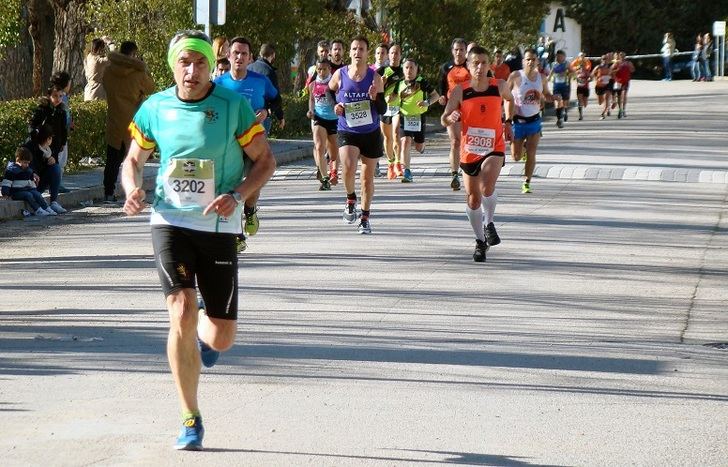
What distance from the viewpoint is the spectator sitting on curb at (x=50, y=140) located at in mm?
17438

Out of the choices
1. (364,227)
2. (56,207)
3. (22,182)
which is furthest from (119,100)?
(364,227)

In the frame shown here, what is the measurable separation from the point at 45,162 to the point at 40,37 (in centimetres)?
1461

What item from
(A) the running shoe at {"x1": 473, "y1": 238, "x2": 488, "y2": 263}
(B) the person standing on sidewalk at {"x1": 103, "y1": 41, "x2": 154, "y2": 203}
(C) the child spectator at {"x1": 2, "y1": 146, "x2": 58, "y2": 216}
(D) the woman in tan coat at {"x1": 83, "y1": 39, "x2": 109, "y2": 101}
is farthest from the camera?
(D) the woman in tan coat at {"x1": 83, "y1": 39, "x2": 109, "y2": 101}

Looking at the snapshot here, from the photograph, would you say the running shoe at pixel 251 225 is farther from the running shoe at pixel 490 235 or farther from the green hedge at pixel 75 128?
the green hedge at pixel 75 128

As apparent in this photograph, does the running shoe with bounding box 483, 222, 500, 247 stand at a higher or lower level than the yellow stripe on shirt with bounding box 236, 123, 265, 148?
lower

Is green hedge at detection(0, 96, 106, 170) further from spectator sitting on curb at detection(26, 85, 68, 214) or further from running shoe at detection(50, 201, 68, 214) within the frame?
running shoe at detection(50, 201, 68, 214)

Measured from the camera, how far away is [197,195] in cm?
670

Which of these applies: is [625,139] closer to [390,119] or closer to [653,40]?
[390,119]

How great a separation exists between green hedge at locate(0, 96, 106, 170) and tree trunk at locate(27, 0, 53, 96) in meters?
6.76

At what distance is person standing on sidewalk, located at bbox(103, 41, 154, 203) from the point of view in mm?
18641

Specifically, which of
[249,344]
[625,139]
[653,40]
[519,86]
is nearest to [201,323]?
[249,344]

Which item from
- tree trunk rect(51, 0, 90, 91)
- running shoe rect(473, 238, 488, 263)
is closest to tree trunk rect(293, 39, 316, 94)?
tree trunk rect(51, 0, 90, 91)

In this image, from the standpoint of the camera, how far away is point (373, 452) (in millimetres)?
6445

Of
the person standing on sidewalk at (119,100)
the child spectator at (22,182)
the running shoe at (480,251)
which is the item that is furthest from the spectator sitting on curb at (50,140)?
Answer: the running shoe at (480,251)
